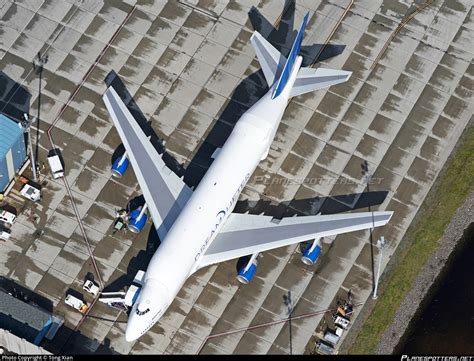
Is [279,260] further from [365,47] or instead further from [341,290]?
[365,47]

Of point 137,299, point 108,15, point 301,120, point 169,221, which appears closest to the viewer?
point 137,299

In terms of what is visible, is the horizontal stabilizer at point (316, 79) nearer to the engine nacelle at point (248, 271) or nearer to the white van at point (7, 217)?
the engine nacelle at point (248, 271)

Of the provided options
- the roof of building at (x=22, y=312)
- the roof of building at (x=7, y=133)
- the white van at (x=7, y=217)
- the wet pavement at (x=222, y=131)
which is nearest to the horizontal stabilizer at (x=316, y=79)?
the wet pavement at (x=222, y=131)

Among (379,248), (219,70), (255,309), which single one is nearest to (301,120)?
(219,70)

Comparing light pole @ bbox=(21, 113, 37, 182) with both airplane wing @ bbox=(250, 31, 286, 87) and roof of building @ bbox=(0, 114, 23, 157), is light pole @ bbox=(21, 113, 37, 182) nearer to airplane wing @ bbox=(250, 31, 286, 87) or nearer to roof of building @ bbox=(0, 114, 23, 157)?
roof of building @ bbox=(0, 114, 23, 157)

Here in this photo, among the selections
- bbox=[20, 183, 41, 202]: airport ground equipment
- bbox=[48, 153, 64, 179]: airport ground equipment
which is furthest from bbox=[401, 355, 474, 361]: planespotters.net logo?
bbox=[20, 183, 41, 202]: airport ground equipment

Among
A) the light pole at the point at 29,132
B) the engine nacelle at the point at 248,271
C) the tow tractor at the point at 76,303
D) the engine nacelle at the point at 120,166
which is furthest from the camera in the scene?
the engine nacelle at the point at 120,166

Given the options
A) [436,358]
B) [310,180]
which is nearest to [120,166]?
[310,180]

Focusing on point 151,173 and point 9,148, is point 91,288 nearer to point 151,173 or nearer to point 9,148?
point 151,173
